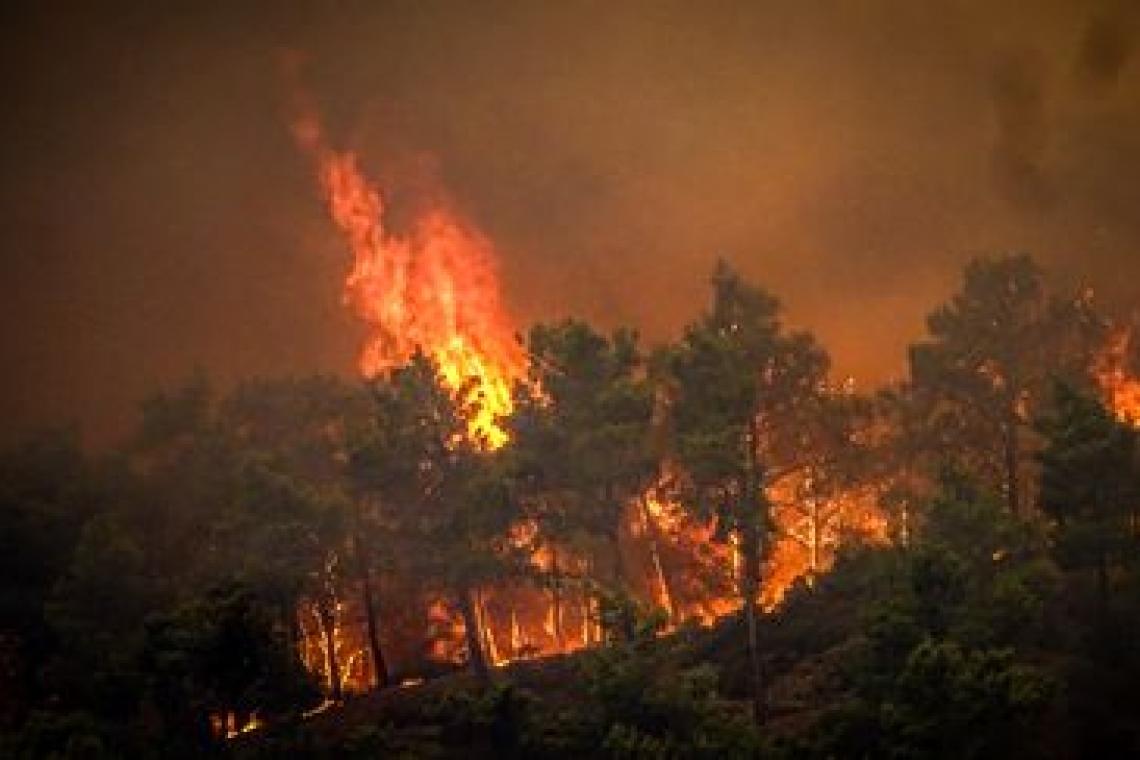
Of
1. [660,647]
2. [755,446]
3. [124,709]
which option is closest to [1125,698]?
[660,647]

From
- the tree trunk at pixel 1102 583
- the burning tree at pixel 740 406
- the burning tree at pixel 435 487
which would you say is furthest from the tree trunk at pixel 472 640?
the tree trunk at pixel 1102 583

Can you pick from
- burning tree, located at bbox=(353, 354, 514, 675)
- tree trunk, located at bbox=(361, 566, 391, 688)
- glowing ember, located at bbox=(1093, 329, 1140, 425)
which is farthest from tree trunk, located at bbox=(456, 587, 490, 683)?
glowing ember, located at bbox=(1093, 329, 1140, 425)

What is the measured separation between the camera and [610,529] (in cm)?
4697

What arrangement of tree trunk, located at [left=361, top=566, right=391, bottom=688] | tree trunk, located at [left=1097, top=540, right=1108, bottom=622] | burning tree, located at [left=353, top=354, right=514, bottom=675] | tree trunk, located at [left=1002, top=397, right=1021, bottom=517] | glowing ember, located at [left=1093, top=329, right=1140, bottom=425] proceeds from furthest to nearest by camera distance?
glowing ember, located at [left=1093, top=329, right=1140, bottom=425]
tree trunk, located at [left=1002, top=397, right=1021, bottom=517]
tree trunk, located at [left=361, top=566, right=391, bottom=688]
burning tree, located at [left=353, top=354, right=514, bottom=675]
tree trunk, located at [left=1097, top=540, right=1108, bottom=622]

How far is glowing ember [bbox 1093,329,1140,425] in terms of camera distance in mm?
66375

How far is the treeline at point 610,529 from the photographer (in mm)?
27516

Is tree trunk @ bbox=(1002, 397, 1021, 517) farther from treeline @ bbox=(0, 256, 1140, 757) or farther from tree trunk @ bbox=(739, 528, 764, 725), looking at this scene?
tree trunk @ bbox=(739, 528, 764, 725)

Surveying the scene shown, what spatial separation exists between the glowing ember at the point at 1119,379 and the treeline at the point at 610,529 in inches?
358

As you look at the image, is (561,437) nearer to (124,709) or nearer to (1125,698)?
(124,709)

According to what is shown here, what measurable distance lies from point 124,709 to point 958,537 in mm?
27514

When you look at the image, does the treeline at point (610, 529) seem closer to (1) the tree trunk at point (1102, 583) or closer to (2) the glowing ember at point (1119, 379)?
(1) the tree trunk at point (1102, 583)

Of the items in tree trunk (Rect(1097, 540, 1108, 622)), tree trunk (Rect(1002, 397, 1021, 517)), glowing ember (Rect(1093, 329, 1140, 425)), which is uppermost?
glowing ember (Rect(1093, 329, 1140, 425))

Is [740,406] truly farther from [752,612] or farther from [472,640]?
[472,640]

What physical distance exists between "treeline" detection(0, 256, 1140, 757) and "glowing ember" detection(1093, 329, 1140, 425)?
910 centimetres
